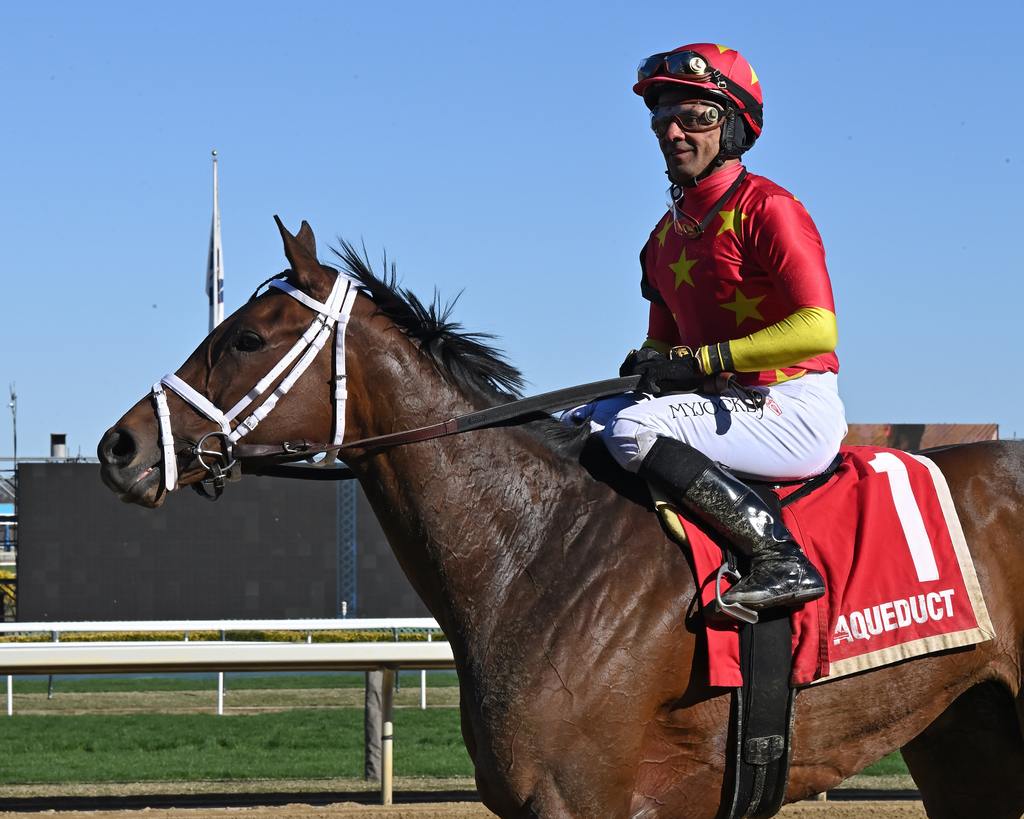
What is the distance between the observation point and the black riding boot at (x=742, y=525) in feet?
11.3

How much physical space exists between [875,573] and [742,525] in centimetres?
47

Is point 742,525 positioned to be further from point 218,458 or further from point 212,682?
point 212,682

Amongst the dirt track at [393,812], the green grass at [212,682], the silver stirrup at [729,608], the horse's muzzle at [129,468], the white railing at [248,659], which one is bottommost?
the green grass at [212,682]

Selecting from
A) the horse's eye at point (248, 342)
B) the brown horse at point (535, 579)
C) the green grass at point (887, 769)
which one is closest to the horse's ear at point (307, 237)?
the brown horse at point (535, 579)

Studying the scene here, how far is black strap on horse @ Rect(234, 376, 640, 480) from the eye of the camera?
3486 millimetres

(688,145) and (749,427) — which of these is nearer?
(749,427)

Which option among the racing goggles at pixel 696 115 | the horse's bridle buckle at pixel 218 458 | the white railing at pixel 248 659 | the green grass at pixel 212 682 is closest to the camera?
the horse's bridle buckle at pixel 218 458

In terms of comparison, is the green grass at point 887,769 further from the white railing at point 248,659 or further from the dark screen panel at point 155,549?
the dark screen panel at point 155,549

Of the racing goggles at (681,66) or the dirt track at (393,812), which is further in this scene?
the dirt track at (393,812)

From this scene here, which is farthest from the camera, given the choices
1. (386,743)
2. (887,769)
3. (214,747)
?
(214,747)

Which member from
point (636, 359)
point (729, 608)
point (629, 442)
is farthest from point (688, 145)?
point (729, 608)

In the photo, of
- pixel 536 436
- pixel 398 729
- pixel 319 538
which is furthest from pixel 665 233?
pixel 319 538

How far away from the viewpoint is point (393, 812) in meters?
6.67

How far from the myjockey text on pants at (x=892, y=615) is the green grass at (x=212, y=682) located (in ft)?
35.6
